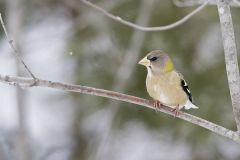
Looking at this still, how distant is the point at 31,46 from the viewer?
25.4 feet

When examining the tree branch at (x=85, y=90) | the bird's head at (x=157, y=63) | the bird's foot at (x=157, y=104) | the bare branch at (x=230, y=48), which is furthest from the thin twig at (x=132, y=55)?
the bare branch at (x=230, y=48)

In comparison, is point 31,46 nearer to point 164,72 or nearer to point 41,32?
point 41,32

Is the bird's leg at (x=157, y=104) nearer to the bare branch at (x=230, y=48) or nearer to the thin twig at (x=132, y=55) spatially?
the bare branch at (x=230, y=48)

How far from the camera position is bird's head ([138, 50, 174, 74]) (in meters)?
3.97

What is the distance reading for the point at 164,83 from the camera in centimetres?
394

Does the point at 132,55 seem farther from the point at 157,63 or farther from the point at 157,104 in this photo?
the point at 157,104

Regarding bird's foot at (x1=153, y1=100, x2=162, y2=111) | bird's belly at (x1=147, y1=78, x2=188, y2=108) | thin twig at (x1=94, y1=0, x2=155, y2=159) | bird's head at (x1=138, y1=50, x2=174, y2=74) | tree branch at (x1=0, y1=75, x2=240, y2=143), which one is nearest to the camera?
tree branch at (x1=0, y1=75, x2=240, y2=143)

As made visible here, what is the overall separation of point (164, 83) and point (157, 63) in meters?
0.15

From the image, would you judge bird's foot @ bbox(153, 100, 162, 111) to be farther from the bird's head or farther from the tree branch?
the bird's head

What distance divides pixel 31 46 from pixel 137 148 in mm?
2073

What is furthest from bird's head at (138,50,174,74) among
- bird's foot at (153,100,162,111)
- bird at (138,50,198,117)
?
bird's foot at (153,100,162,111)

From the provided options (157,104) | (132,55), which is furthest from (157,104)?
(132,55)

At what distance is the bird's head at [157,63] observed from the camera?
13.0 ft

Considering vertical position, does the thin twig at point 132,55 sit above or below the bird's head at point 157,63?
below
